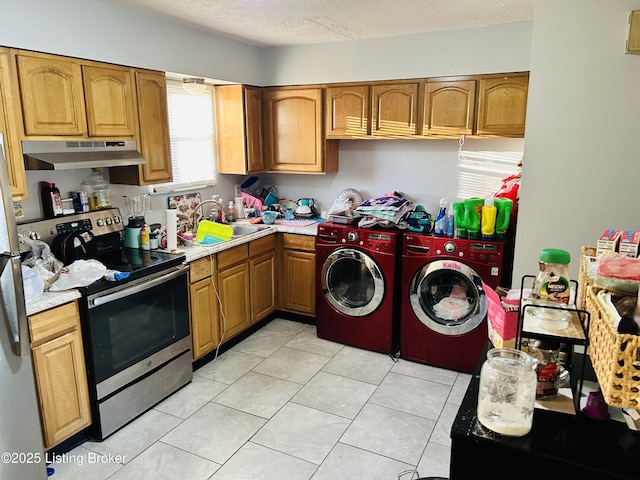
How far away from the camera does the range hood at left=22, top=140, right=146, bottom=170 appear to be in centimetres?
240

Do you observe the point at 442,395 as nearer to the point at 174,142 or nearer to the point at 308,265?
the point at 308,265

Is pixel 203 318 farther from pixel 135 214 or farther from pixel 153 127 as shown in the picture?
pixel 153 127

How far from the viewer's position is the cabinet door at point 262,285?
387cm

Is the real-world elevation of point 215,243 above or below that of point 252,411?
above

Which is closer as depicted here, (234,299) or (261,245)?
(234,299)

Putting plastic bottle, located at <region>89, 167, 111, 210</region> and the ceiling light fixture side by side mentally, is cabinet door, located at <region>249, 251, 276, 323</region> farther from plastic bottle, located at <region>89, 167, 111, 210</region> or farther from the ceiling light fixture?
the ceiling light fixture

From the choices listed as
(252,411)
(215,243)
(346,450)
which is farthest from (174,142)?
(346,450)

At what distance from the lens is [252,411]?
2871 mm

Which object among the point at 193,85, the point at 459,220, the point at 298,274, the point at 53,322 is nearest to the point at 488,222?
the point at 459,220

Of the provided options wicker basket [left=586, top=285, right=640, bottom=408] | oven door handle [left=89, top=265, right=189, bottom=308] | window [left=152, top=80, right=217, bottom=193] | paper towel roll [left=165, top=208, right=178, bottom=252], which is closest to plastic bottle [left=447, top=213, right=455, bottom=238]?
oven door handle [left=89, top=265, right=189, bottom=308]

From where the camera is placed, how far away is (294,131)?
412 cm

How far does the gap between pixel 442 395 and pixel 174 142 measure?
280 cm

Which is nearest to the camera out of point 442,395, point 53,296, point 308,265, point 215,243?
point 53,296

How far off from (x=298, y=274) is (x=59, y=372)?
6.83 feet
